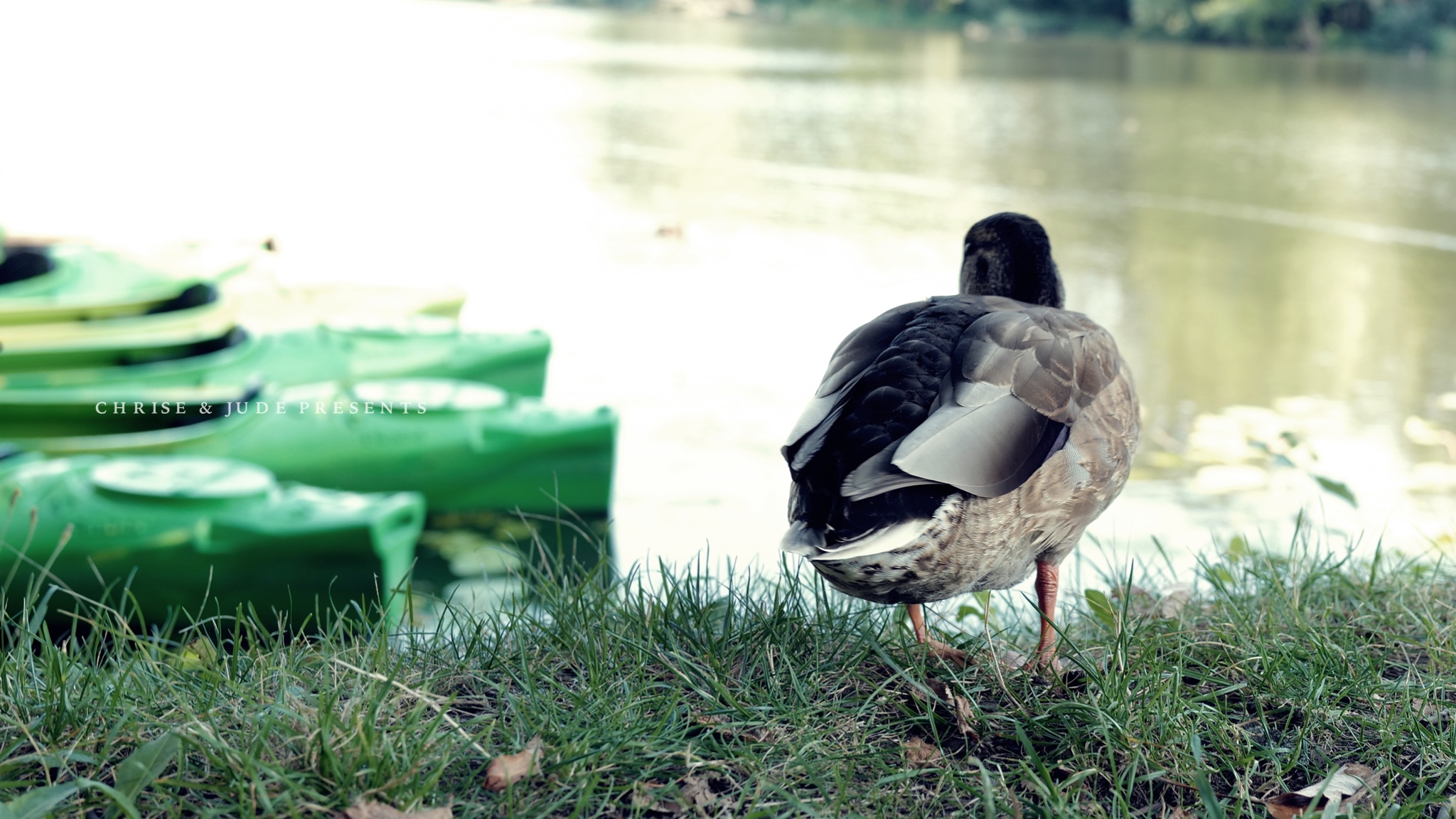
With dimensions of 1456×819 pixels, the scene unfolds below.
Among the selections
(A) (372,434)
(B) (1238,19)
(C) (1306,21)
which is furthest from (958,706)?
(C) (1306,21)

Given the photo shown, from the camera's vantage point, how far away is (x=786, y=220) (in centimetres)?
991

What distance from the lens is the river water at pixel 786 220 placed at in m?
5.50

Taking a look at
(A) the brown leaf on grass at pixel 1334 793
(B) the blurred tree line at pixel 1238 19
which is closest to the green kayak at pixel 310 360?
(A) the brown leaf on grass at pixel 1334 793

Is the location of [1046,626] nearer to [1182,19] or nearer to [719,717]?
[719,717]

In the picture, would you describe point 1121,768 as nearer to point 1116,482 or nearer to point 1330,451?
point 1116,482

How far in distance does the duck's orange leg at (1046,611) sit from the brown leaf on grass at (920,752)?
24cm

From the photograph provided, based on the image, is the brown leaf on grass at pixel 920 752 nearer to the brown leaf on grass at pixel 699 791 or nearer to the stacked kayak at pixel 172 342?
the brown leaf on grass at pixel 699 791

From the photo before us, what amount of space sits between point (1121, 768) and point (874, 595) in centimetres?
43

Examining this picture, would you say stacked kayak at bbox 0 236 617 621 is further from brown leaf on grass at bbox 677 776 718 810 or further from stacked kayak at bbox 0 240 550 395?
brown leaf on grass at bbox 677 776 718 810

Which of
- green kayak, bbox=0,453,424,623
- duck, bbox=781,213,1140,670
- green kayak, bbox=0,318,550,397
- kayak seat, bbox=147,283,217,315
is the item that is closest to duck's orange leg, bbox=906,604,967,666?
duck, bbox=781,213,1140,670

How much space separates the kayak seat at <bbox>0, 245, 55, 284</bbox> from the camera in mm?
5004

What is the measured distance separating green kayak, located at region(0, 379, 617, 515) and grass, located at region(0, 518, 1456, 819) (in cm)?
257

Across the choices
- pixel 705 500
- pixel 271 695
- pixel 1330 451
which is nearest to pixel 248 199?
pixel 705 500

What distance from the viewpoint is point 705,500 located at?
5.14 meters
